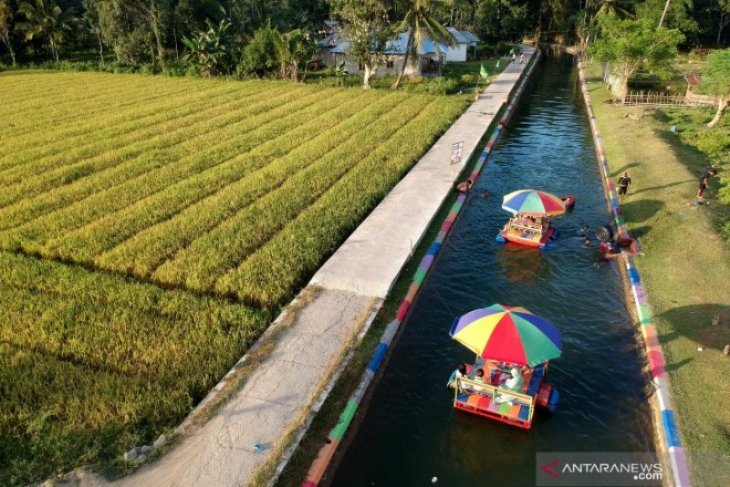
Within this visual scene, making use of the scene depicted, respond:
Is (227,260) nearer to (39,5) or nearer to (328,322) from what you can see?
(328,322)

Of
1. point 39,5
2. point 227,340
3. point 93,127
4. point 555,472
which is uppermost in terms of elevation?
point 39,5

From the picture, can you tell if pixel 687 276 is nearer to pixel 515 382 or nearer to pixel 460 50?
pixel 515 382

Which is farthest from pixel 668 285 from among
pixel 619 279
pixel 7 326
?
pixel 7 326

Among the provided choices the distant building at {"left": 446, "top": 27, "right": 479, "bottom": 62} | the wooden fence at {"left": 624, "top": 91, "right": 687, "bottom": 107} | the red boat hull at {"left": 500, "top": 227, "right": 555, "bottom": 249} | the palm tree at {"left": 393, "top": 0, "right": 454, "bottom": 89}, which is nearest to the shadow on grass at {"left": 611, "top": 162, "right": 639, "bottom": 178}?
the red boat hull at {"left": 500, "top": 227, "right": 555, "bottom": 249}

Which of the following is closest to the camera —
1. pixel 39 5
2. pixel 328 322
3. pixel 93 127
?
pixel 328 322

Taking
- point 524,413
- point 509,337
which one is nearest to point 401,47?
point 509,337

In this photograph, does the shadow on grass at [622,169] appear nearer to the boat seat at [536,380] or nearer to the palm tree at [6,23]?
the boat seat at [536,380]
